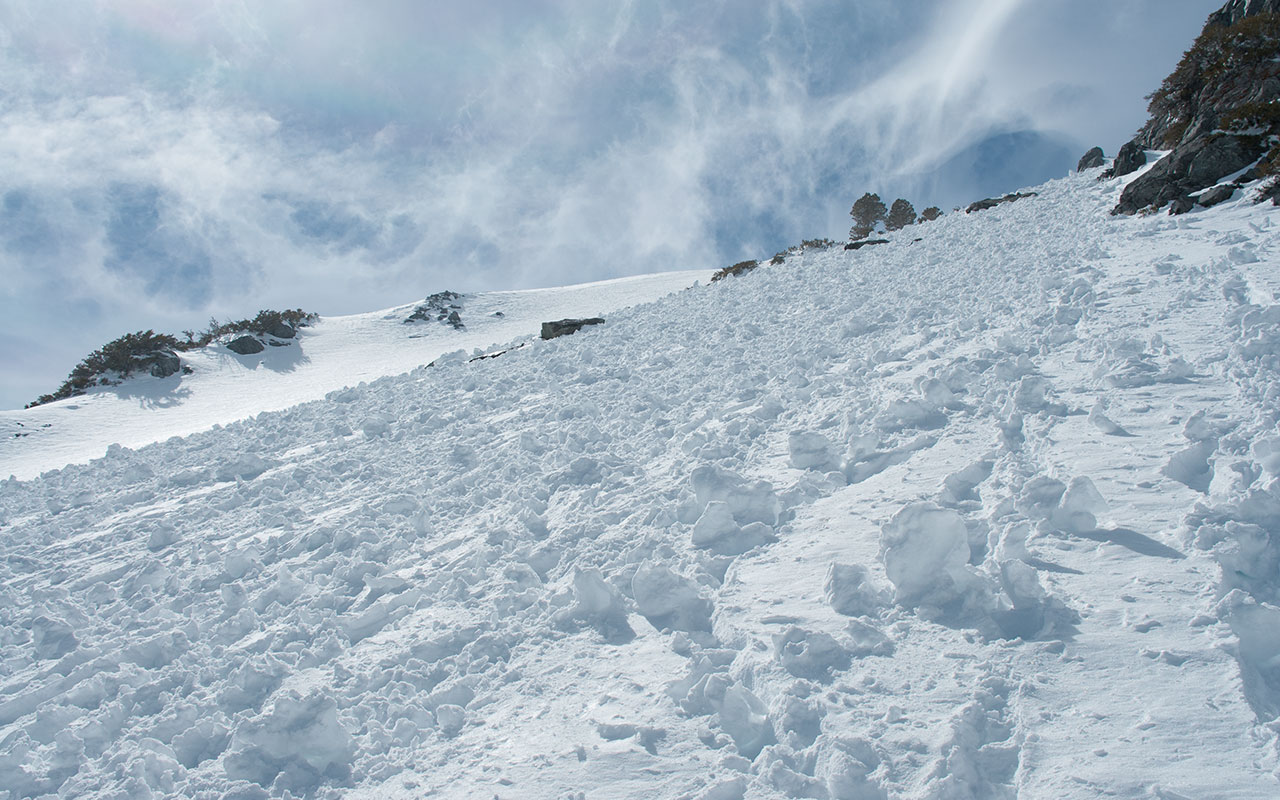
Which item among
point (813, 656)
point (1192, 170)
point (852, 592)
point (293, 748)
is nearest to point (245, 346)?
point (293, 748)

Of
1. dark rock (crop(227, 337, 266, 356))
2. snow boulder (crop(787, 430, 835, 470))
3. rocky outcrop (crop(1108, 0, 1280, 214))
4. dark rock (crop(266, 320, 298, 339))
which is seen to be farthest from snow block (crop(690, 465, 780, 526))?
dark rock (crop(266, 320, 298, 339))

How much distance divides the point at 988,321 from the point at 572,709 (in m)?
8.03

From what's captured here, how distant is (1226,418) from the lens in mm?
5113

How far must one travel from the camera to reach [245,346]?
1109 inches

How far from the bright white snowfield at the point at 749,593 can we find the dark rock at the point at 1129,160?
15304 millimetres

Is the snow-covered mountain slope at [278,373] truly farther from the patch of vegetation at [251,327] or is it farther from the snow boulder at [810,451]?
the snow boulder at [810,451]

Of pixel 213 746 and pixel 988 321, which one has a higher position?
pixel 988 321

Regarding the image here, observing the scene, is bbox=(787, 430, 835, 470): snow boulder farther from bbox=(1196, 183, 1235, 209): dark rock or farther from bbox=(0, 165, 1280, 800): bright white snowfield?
bbox=(1196, 183, 1235, 209): dark rock

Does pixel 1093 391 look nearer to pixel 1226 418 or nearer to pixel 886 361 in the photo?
pixel 1226 418

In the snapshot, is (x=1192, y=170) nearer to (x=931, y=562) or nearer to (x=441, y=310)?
(x=931, y=562)

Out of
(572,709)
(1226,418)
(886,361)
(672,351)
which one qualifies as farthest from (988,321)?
(572,709)

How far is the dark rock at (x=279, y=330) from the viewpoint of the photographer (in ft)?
99.2

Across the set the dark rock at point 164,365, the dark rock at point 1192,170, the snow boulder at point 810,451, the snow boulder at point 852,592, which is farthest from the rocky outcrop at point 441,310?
the snow boulder at point 852,592

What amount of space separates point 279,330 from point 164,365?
642cm
